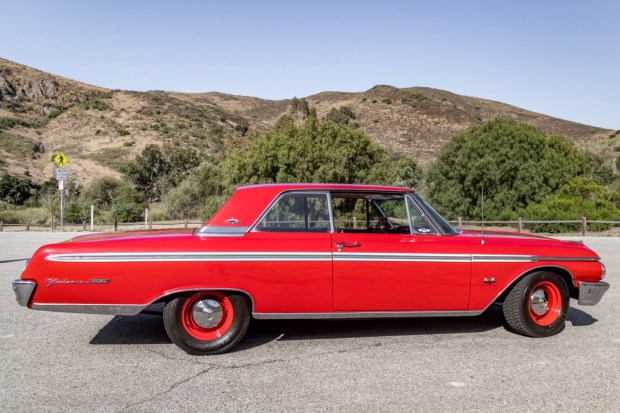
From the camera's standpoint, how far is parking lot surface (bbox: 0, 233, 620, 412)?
11.3 feet

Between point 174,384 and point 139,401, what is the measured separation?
36 centimetres

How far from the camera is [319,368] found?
4117 mm

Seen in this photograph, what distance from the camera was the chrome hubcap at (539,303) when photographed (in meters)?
5.07

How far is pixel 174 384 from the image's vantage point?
3.77 metres

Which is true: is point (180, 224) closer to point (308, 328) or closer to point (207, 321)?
point (308, 328)

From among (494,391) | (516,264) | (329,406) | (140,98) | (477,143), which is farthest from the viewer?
(140,98)

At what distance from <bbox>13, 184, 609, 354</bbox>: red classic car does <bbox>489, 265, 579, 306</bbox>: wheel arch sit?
0.07 feet

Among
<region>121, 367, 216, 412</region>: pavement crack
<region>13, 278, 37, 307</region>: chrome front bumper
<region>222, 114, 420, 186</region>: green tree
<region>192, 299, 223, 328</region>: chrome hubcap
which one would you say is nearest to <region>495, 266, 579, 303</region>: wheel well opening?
<region>192, 299, 223, 328</region>: chrome hubcap

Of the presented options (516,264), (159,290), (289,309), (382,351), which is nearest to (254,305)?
(289,309)

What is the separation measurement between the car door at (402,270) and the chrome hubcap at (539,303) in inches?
31.5

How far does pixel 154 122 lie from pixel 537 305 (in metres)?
80.4

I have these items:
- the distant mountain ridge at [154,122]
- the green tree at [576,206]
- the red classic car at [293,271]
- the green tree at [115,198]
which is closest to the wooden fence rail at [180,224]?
the green tree at [576,206]

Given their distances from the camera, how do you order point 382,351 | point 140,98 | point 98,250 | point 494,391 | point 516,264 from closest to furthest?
point 494,391, point 98,250, point 382,351, point 516,264, point 140,98

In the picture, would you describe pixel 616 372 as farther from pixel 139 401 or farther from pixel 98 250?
pixel 98 250
